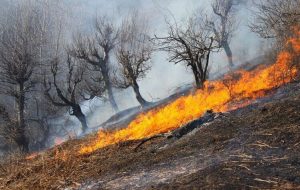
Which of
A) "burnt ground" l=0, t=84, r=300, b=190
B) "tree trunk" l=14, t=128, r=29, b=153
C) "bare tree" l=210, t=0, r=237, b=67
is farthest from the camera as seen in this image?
"bare tree" l=210, t=0, r=237, b=67

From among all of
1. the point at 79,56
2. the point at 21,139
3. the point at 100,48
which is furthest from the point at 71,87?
the point at 21,139

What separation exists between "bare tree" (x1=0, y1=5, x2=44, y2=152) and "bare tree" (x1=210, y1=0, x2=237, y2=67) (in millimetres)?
18586

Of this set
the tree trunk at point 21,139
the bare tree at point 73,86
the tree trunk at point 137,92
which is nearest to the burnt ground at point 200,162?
the tree trunk at point 21,139

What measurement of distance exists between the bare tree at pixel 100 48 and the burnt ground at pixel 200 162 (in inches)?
1140

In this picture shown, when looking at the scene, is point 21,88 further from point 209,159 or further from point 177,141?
point 209,159

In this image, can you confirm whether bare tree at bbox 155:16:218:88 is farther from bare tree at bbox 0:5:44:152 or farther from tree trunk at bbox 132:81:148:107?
bare tree at bbox 0:5:44:152

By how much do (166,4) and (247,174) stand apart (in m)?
50.9

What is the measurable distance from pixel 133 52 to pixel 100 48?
380 cm

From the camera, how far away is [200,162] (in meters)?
7.93

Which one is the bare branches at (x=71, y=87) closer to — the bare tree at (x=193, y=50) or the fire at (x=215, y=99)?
the bare tree at (x=193, y=50)

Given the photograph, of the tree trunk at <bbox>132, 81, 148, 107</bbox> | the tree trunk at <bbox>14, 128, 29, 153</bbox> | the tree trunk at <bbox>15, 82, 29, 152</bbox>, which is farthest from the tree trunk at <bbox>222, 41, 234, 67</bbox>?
the tree trunk at <bbox>14, 128, 29, 153</bbox>

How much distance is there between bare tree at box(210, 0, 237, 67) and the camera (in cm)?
4612

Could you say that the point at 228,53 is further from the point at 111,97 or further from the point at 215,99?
the point at 215,99

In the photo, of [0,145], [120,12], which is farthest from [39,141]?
[120,12]
